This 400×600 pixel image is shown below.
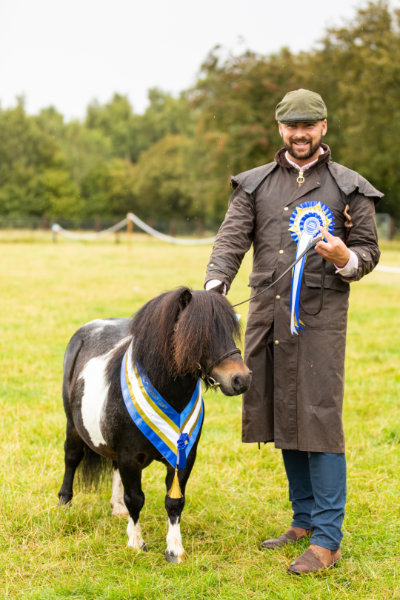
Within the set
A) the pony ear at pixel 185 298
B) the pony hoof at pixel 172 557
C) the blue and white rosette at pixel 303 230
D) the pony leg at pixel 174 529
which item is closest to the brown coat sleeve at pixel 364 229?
the blue and white rosette at pixel 303 230

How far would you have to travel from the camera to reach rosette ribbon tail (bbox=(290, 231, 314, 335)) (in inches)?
148

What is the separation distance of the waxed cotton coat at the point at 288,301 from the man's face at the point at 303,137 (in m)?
0.09

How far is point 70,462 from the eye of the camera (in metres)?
4.71

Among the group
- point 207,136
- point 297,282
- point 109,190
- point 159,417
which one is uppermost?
point 207,136

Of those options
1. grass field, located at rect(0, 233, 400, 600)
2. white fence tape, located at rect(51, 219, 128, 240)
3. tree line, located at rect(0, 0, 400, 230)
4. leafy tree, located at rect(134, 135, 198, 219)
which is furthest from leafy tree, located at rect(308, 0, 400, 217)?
grass field, located at rect(0, 233, 400, 600)

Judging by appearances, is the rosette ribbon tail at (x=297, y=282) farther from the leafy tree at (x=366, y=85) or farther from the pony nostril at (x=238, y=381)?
the leafy tree at (x=366, y=85)

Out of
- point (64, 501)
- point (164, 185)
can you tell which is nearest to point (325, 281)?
point (64, 501)

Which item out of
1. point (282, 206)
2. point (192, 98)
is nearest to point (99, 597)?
point (282, 206)

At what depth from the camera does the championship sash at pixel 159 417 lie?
3.67 meters

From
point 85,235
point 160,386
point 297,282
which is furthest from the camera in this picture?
point 85,235

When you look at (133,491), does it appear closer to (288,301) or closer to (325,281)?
(288,301)

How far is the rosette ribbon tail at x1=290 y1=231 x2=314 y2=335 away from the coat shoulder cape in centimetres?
35

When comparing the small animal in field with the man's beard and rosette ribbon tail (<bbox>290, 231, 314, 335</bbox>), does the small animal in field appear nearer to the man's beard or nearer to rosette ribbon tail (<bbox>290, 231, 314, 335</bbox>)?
rosette ribbon tail (<bbox>290, 231, 314, 335</bbox>)

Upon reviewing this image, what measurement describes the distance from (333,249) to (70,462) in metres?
2.48
